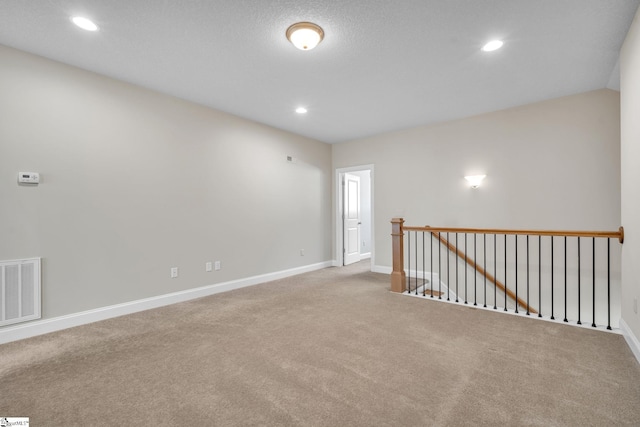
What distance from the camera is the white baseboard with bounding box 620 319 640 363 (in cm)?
213

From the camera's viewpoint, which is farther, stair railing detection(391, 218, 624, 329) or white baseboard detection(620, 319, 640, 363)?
stair railing detection(391, 218, 624, 329)

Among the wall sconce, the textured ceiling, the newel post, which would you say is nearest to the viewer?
the textured ceiling

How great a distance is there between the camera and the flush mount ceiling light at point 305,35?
2291 mm

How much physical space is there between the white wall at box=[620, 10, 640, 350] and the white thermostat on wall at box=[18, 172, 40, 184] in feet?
16.5

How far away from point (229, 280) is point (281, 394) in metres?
2.75

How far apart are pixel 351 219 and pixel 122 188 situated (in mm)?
4431

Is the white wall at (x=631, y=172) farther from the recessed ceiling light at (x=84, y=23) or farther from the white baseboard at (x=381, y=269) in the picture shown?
the recessed ceiling light at (x=84, y=23)

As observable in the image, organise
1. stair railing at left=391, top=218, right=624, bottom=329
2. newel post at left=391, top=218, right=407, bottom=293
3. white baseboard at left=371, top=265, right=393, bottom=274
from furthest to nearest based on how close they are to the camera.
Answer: white baseboard at left=371, top=265, right=393, bottom=274
newel post at left=391, top=218, right=407, bottom=293
stair railing at left=391, top=218, right=624, bottom=329

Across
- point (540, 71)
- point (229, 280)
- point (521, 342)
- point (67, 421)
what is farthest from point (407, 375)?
point (540, 71)

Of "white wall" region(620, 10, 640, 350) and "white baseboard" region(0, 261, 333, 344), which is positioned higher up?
"white wall" region(620, 10, 640, 350)

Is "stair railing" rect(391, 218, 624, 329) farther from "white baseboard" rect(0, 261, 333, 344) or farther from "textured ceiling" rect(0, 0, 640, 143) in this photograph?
"white baseboard" rect(0, 261, 333, 344)

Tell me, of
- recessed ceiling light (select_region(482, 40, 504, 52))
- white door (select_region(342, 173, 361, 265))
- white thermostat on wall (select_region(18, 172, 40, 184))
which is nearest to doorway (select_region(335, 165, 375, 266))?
white door (select_region(342, 173, 361, 265))

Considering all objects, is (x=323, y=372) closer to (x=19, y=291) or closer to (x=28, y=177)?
(x=19, y=291)

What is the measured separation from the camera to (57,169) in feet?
9.29
